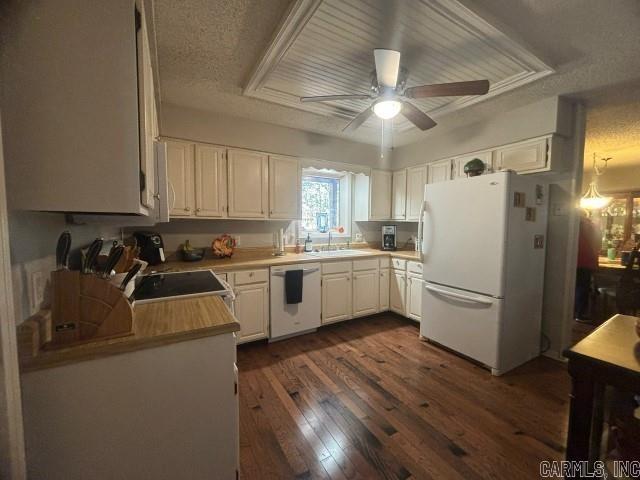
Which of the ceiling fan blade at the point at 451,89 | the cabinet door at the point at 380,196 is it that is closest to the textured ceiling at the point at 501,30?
the ceiling fan blade at the point at 451,89

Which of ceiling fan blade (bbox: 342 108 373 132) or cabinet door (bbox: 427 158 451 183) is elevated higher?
ceiling fan blade (bbox: 342 108 373 132)

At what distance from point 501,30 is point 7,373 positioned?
2.56 metres

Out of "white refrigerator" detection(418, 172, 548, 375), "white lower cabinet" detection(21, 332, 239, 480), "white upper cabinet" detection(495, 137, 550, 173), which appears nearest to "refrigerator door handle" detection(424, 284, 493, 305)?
"white refrigerator" detection(418, 172, 548, 375)

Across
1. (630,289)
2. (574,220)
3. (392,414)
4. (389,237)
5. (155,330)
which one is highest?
(574,220)

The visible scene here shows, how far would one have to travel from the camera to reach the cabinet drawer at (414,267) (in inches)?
121

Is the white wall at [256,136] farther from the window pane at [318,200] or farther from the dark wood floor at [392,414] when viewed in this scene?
the dark wood floor at [392,414]

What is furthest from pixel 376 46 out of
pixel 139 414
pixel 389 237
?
pixel 389 237

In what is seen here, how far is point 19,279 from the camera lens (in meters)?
0.82

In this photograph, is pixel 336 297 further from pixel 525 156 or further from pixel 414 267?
pixel 525 156

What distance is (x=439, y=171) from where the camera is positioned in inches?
129

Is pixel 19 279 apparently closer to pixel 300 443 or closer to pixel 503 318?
pixel 300 443

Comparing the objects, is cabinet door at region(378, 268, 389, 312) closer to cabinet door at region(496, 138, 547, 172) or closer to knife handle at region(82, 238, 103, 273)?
cabinet door at region(496, 138, 547, 172)

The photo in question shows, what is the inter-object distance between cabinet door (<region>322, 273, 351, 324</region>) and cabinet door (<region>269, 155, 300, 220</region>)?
905mm

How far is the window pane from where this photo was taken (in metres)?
3.73
